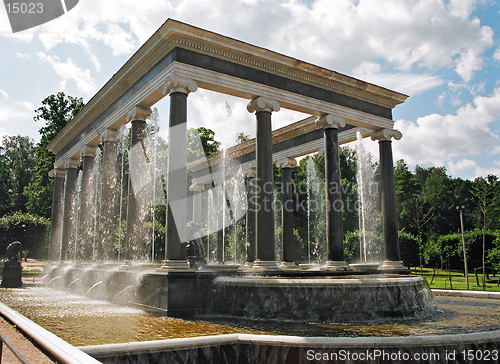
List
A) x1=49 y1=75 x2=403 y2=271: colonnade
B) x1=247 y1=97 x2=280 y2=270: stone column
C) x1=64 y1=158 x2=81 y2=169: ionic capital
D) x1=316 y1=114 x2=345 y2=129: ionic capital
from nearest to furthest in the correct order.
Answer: x1=49 y1=75 x2=403 y2=271: colonnade, x1=247 y1=97 x2=280 y2=270: stone column, x1=316 y1=114 x2=345 y2=129: ionic capital, x1=64 y1=158 x2=81 y2=169: ionic capital

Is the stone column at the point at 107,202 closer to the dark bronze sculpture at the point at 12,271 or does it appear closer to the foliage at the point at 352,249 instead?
the dark bronze sculpture at the point at 12,271

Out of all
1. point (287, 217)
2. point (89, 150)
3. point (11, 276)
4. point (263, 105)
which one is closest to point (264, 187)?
point (263, 105)

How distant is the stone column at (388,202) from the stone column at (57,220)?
951 inches

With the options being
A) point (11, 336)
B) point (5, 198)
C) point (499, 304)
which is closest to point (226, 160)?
point (499, 304)

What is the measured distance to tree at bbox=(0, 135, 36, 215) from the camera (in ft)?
231

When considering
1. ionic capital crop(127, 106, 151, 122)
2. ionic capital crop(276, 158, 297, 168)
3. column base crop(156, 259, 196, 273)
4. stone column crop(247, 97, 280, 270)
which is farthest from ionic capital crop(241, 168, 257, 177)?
column base crop(156, 259, 196, 273)

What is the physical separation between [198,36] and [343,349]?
13.8 meters

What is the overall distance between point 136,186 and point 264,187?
6.57 meters

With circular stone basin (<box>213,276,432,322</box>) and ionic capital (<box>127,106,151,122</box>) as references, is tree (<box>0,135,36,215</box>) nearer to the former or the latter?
ionic capital (<box>127,106,151,122</box>)

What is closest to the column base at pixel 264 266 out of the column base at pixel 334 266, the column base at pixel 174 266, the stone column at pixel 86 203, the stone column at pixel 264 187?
the stone column at pixel 264 187

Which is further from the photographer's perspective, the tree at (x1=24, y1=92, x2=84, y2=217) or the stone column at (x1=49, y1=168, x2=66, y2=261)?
the tree at (x1=24, y1=92, x2=84, y2=217)

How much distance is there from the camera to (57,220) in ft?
106

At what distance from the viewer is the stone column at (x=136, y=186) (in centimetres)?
1967

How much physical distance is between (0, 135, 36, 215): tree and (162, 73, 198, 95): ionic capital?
61.1 metres
